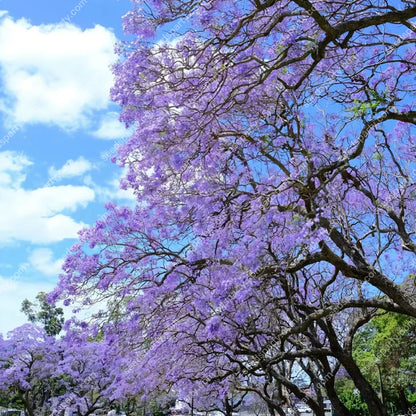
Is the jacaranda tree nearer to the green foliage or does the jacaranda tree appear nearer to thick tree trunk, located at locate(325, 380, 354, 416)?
thick tree trunk, located at locate(325, 380, 354, 416)

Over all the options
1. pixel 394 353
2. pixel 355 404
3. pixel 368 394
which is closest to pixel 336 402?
pixel 368 394

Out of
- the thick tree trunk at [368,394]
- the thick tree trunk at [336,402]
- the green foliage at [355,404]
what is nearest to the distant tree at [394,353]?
the green foliage at [355,404]

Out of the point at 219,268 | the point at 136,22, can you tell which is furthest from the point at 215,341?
the point at 136,22

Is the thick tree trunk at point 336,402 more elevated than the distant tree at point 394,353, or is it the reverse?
the distant tree at point 394,353

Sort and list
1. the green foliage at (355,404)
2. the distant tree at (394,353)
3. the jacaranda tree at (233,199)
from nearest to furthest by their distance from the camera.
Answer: the jacaranda tree at (233,199), the distant tree at (394,353), the green foliage at (355,404)

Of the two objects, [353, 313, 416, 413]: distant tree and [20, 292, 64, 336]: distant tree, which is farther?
[20, 292, 64, 336]: distant tree

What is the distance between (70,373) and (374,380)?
12.6m

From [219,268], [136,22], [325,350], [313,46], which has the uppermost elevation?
[136,22]

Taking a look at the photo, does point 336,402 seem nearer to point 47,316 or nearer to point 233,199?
point 233,199

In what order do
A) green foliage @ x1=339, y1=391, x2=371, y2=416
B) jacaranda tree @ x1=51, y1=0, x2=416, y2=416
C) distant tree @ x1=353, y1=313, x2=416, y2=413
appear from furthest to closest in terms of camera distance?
green foliage @ x1=339, y1=391, x2=371, y2=416 → distant tree @ x1=353, y1=313, x2=416, y2=413 → jacaranda tree @ x1=51, y1=0, x2=416, y2=416

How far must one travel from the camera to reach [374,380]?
2078 cm

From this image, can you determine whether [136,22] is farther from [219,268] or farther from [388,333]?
[388,333]

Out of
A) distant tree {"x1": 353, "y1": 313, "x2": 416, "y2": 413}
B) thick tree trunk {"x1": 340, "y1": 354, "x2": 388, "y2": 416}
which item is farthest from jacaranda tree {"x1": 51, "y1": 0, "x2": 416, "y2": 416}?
distant tree {"x1": 353, "y1": 313, "x2": 416, "y2": 413}

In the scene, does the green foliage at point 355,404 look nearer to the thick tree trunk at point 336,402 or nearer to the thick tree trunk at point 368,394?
the thick tree trunk at point 336,402
